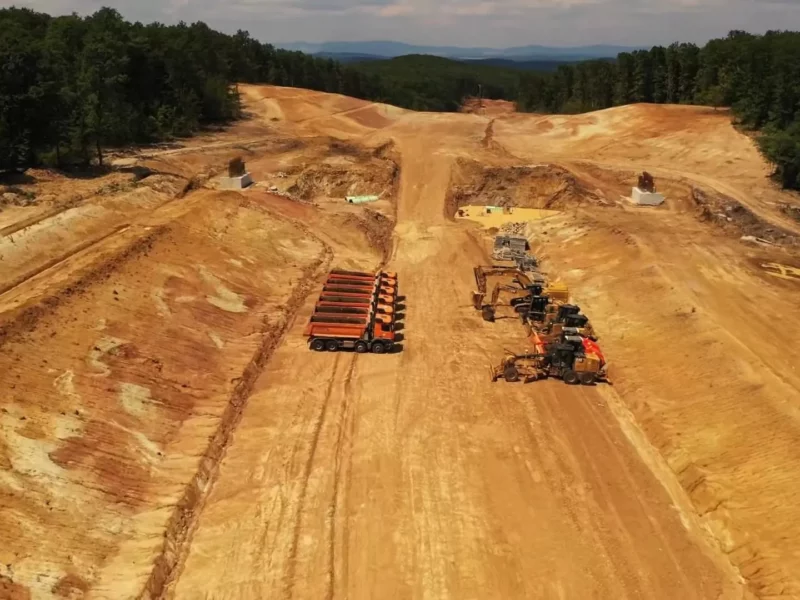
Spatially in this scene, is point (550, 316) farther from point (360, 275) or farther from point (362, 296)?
point (360, 275)

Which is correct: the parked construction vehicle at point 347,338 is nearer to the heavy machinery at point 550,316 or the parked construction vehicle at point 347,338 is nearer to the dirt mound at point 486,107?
the heavy machinery at point 550,316

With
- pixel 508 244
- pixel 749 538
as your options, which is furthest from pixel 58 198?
pixel 749 538

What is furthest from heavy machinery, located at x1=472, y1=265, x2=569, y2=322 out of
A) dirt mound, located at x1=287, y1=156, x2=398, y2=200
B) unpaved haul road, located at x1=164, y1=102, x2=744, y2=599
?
dirt mound, located at x1=287, y1=156, x2=398, y2=200

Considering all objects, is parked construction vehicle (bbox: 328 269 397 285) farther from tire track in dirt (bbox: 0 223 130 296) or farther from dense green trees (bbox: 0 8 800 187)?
dense green trees (bbox: 0 8 800 187)

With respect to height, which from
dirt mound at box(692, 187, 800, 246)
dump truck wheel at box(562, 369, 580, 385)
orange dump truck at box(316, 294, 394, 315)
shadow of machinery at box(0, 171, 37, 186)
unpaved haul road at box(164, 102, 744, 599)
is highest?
shadow of machinery at box(0, 171, 37, 186)

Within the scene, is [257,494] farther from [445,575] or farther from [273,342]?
[273,342]
